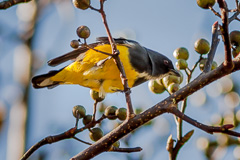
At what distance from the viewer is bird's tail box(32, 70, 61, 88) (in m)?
4.50

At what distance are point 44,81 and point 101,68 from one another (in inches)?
29.6

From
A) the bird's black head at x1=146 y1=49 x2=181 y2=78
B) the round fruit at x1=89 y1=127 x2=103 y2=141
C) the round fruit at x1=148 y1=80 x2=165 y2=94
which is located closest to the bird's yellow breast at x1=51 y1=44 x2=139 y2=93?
the bird's black head at x1=146 y1=49 x2=181 y2=78

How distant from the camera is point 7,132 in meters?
5.86

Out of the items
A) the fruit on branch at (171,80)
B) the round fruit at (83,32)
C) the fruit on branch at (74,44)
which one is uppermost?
the round fruit at (83,32)

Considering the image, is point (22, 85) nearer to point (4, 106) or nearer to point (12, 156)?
point (4, 106)

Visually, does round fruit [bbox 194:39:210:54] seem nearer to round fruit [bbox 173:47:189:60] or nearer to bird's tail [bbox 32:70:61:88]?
round fruit [bbox 173:47:189:60]

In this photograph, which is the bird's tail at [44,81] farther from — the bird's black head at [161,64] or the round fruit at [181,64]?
the round fruit at [181,64]

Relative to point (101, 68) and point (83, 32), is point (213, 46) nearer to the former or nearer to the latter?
point (83, 32)

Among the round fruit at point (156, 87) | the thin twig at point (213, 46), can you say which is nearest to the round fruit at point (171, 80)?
the round fruit at point (156, 87)

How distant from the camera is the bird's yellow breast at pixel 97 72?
13.9 ft

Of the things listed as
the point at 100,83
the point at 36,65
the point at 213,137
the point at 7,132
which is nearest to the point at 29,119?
the point at 7,132

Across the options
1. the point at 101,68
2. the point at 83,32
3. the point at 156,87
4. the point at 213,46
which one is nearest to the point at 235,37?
the point at 213,46

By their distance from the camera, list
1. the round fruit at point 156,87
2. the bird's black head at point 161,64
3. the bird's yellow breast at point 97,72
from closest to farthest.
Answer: the round fruit at point 156,87, the bird's yellow breast at point 97,72, the bird's black head at point 161,64

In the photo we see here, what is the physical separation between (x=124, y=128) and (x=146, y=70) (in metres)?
2.22
